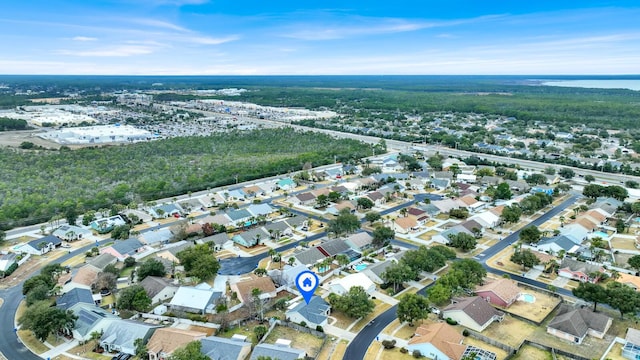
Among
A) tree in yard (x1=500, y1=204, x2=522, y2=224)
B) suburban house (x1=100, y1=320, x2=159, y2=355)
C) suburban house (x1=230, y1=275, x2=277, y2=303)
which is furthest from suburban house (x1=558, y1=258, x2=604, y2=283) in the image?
suburban house (x1=100, y1=320, x2=159, y2=355)

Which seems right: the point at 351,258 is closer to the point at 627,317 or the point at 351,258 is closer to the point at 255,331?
the point at 255,331

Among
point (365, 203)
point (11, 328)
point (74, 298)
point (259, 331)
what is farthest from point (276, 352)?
point (365, 203)

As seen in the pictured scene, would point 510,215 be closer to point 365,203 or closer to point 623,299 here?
point 365,203

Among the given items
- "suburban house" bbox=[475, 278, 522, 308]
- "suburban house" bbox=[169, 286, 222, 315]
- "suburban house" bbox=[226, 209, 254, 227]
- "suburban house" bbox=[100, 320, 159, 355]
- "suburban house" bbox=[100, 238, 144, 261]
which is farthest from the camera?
"suburban house" bbox=[226, 209, 254, 227]

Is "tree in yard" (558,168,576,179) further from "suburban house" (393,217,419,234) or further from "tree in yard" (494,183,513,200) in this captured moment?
"suburban house" (393,217,419,234)

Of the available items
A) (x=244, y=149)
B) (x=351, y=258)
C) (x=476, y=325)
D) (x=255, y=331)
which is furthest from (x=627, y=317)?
(x=244, y=149)

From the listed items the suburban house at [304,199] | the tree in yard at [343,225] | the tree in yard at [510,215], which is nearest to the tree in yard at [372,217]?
the tree in yard at [343,225]
